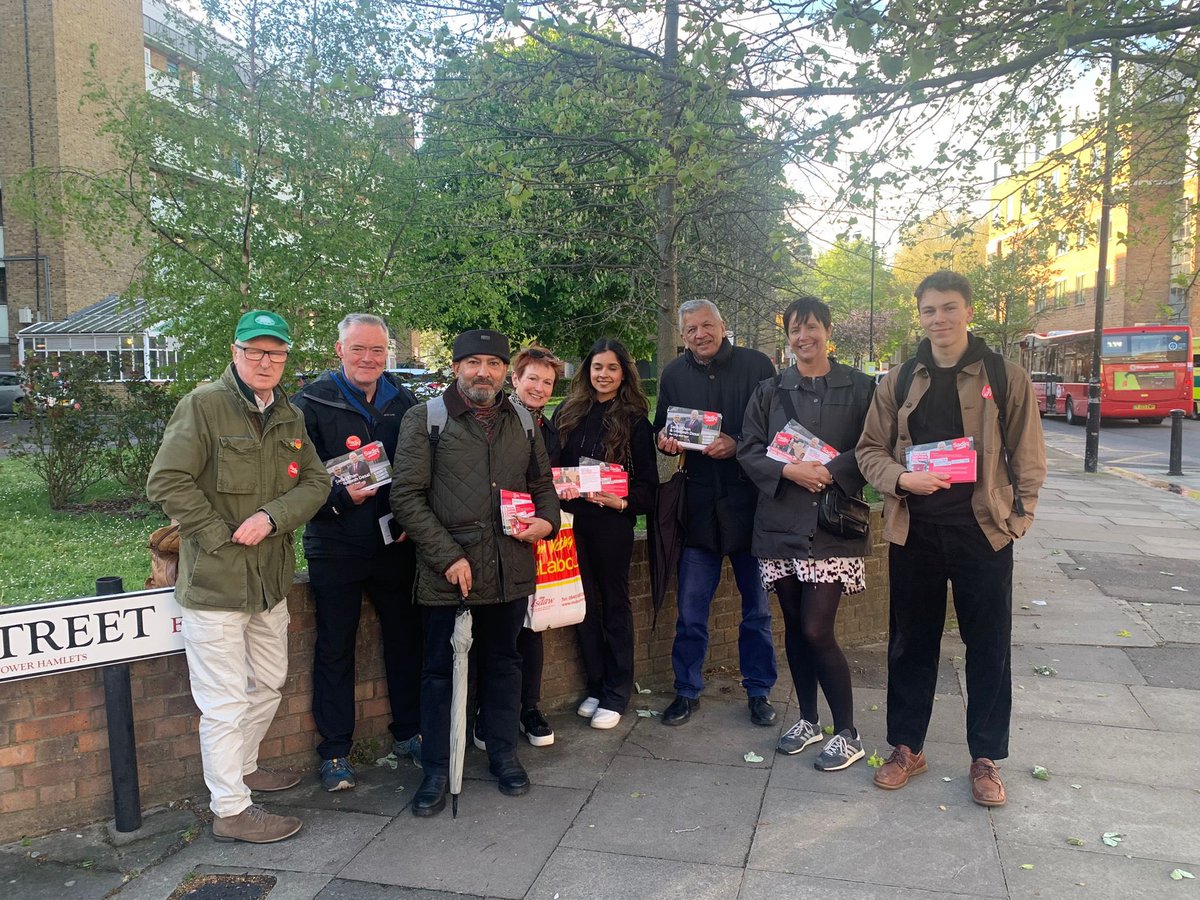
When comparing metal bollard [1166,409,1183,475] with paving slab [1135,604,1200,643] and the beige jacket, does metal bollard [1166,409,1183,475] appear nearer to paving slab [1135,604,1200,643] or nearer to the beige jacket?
paving slab [1135,604,1200,643]

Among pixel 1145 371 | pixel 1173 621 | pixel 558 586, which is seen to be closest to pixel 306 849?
pixel 558 586

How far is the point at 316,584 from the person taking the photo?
3.88 metres

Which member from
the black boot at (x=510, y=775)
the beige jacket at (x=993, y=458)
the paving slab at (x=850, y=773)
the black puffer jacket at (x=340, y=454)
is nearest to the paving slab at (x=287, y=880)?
the black boot at (x=510, y=775)

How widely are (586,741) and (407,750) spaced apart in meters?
0.89

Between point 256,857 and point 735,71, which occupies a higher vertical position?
point 735,71

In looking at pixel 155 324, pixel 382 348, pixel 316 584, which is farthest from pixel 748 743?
pixel 155 324

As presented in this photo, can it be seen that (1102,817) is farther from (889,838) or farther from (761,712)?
(761,712)

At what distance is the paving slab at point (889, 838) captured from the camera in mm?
3109

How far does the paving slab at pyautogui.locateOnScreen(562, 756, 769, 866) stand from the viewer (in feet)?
11.0

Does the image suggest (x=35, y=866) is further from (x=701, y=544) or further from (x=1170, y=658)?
(x=1170, y=658)

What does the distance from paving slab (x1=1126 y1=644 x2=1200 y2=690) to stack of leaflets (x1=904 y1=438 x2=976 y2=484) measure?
272cm

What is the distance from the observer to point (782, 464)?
402 centimetres

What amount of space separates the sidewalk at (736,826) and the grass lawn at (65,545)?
91.0 inches

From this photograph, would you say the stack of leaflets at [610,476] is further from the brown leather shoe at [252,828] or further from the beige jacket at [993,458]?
the brown leather shoe at [252,828]
